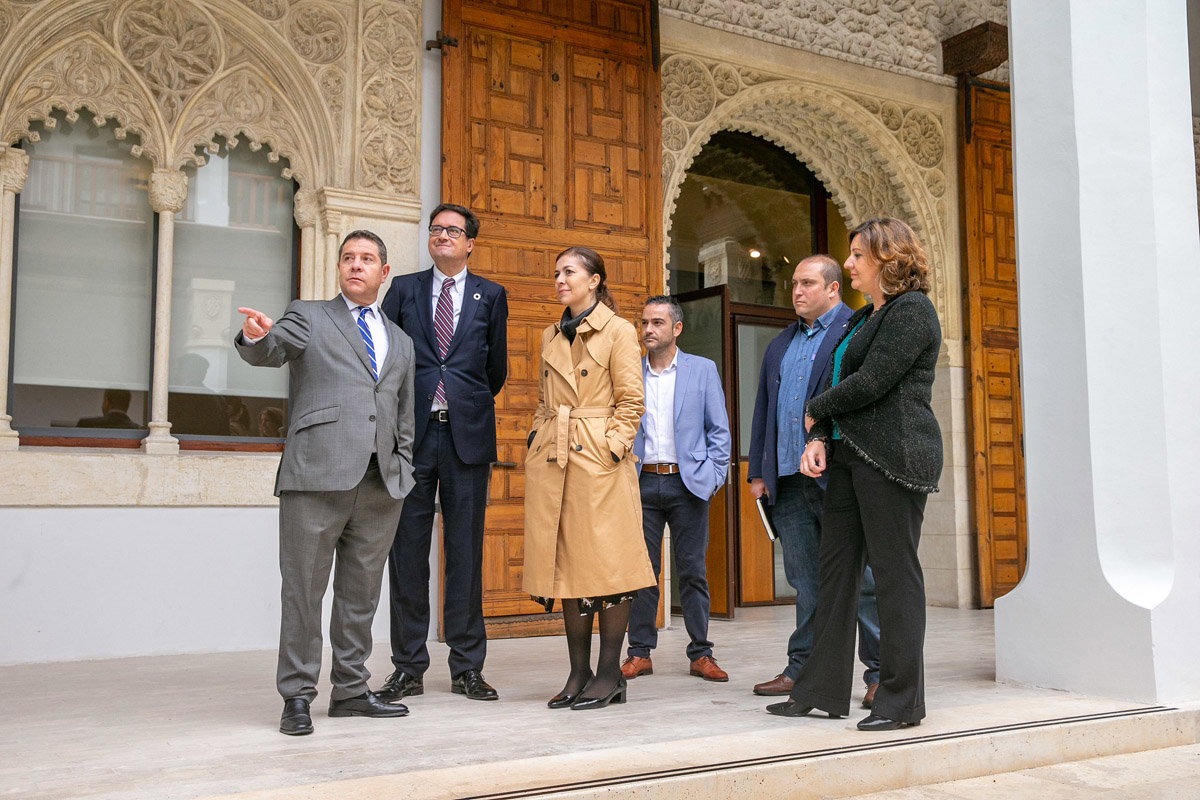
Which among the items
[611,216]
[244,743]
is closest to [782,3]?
[611,216]

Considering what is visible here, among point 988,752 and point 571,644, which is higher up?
point 571,644

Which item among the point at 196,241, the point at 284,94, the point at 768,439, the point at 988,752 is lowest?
the point at 988,752

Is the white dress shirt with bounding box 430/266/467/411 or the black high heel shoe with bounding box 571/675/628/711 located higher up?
the white dress shirt with bounding box 430/266/467/411

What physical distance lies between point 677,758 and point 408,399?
1.46 metres

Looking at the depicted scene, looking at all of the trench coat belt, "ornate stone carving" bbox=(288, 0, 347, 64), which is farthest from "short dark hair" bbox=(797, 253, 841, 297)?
"ornate stone carving" bbox=(288, 0, 347, 64)

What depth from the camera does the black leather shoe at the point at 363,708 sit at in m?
3.24

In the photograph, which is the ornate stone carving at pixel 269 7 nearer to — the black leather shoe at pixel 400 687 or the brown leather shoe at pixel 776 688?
the black leather shoe at pixel 400 687

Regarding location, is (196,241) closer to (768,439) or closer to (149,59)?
(149,59)

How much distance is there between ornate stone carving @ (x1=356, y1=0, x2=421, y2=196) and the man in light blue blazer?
203 centimetres

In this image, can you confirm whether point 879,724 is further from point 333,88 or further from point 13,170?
point 13,170

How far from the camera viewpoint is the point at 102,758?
2.70 metres

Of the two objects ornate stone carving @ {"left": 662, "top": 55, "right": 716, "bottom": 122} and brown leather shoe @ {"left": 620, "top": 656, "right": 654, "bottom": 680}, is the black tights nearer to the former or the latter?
brown leather shoe @ {"left": 620, "top": 656, "right": 654, "bottom": 680}

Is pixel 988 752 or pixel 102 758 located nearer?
pixel 102 758

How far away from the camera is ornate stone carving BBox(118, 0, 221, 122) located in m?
5.29
